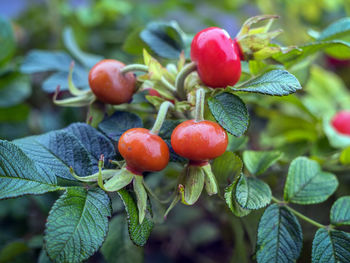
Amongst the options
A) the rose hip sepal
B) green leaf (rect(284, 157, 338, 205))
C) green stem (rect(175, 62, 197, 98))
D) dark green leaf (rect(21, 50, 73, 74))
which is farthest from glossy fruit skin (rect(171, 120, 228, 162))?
dark green leaf (rect(21, 50, 73, 74))

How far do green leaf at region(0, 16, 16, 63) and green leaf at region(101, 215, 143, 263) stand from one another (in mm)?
650

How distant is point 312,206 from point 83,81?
689mm

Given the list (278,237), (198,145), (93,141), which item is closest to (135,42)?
(93,141)

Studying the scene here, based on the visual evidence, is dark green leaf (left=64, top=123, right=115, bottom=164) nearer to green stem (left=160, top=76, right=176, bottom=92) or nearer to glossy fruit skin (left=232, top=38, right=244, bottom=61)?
green stem (left=160, top=76, right=176, bottom=92)

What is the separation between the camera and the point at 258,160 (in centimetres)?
71

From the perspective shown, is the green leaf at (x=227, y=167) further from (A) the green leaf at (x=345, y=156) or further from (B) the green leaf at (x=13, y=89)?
(B) the green leaf at (x=13, y=89)

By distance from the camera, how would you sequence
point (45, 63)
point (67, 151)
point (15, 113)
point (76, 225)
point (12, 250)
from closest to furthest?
point (76, 225), point (67, 151), point (12, 250), point (45, 63), point (15, 113)

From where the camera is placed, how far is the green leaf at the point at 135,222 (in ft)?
1.69

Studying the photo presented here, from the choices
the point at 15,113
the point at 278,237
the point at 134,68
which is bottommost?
the point at 15,113

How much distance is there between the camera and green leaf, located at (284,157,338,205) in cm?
65

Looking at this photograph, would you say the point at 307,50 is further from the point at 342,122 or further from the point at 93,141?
the point at 93,141

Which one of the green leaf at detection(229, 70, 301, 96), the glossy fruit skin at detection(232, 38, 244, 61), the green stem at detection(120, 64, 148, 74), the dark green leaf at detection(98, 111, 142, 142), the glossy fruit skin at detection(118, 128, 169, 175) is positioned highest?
the glossy fruit skin at detection(232, 38, 244, 61)

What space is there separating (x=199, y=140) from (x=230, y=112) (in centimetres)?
8

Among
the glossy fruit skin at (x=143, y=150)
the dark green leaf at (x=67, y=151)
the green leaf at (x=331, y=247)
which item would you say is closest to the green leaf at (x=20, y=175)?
the dark green leaf at (x=67, y=151)
